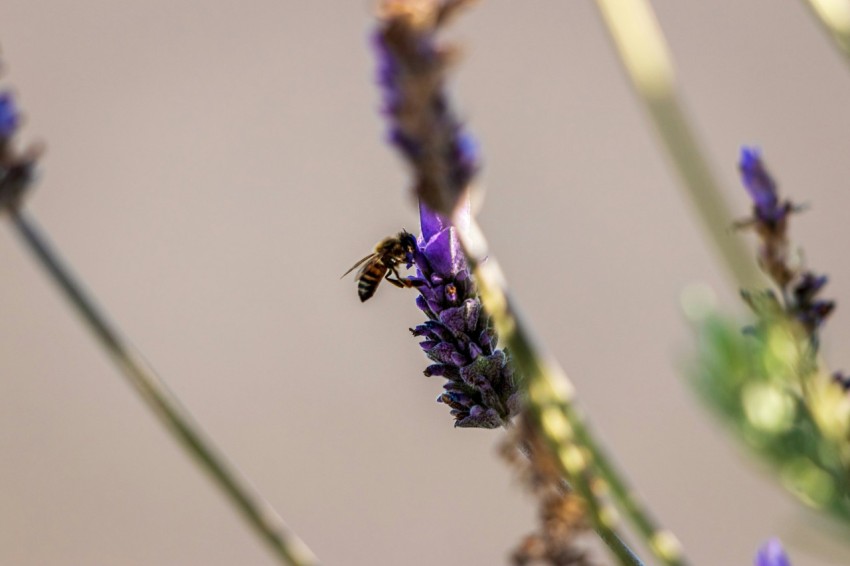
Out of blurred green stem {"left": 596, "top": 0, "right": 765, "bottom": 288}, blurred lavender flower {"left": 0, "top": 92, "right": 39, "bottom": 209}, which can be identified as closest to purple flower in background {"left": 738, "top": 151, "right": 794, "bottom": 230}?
blurred green stem {"left": 596, "top": 0, "right": 765, "bottom": 288}

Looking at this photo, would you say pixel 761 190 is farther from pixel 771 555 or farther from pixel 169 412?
pixel 169 412

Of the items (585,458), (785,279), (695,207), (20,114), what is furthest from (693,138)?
(20,114)

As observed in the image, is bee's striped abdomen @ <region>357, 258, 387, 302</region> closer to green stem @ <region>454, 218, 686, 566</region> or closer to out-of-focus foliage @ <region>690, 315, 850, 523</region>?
out-of-focus foliage @ <region>690, 315, 850, 523</region>

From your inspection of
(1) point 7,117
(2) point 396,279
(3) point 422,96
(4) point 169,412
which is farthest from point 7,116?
(2) point 396,279

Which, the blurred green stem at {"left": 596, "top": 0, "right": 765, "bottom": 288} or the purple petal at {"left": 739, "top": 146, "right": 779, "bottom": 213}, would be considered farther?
the blurred green stem at {"left": 596, "top": 0, "right": 765, "bottom": 288}

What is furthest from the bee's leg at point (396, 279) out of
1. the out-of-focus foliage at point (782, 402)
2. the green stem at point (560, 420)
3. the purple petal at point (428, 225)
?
the green stem at point (560, 420)

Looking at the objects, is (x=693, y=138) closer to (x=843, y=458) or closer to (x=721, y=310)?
(x=721, y=310)

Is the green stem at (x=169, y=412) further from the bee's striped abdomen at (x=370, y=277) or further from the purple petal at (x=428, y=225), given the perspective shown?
the bee's striped abdomen at (x=370, y=277)
